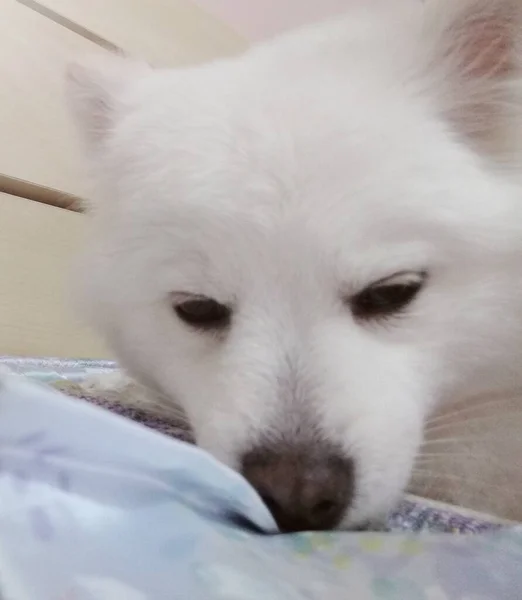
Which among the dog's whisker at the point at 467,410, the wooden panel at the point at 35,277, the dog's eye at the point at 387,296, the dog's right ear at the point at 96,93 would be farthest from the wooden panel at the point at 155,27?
the dog's whisker at the point at 467,410

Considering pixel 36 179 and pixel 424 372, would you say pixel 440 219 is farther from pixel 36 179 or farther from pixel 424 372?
pixel 36 179

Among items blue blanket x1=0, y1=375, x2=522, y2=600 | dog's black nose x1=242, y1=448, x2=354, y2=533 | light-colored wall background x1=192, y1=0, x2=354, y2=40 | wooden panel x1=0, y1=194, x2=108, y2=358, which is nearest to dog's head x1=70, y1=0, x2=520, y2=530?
dog's black nose x1=242, y1=448, x2=354, y2=533

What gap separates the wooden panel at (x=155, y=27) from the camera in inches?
82.8

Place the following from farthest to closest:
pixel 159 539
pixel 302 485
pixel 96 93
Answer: pixel 96 93, pixel 302 485, pixel 159 539

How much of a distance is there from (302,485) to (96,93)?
725mm

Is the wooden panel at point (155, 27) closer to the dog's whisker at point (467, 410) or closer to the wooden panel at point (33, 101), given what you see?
the wooden panel at point (33, 101)

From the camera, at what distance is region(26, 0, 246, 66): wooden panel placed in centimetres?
210

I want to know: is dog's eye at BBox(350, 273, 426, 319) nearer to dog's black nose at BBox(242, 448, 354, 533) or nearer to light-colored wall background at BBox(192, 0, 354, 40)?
dog's black nose at BBox(242, 448, 354, 533)

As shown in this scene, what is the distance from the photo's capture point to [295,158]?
78 cm

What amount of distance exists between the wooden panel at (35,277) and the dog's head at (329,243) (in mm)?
929

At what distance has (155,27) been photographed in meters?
2.37

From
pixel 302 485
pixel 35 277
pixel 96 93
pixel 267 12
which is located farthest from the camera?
pixel 267 12

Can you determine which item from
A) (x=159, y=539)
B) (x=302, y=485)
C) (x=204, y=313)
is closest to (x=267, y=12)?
(x=204, y=313)

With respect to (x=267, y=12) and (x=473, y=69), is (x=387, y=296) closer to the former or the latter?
(x=473, y=69)
